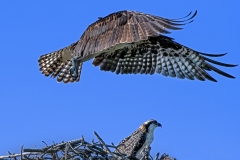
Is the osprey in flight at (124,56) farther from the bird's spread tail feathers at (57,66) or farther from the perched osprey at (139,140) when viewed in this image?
the perched osprey at (139,140)

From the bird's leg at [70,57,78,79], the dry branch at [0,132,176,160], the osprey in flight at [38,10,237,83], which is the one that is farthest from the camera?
the bird's leg at [70,57,78,79]

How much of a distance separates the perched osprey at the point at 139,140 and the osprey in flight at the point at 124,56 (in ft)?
4.35

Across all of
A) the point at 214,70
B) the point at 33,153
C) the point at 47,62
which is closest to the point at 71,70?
the point at 47,62

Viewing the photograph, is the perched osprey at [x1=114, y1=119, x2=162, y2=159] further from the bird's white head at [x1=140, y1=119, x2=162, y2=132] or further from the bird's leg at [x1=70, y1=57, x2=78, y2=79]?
the bird's leg at [x1=70, y1=57, x2=78, y2=79]

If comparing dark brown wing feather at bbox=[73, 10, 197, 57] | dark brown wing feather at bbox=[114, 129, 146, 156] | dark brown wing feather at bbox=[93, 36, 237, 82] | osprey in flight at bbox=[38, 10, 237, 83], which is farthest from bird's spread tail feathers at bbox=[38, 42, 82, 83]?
dark brown wing feather at bbox=[114, 129, 146, 156]

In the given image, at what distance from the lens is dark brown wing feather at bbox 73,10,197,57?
9.70 meters

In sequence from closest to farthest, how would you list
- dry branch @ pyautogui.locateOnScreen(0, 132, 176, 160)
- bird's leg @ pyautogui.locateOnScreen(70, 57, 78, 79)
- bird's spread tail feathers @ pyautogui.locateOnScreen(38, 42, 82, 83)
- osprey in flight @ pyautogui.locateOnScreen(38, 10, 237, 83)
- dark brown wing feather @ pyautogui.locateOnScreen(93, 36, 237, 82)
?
dry branch @ pyautogui.locateOnScreen(0, 132, 176, 160) → osprey in flight @ pyautogui.locateOnScreen(38, 10, 237, 83) → bird's leg @ pyautogui.locateOnScreen(70, 57, 78, 79) → dark brown wing feather @ pyautogui.locateOnScreen(93, 36, 237, 82) → bird's spread tail feathers @ pyautogui.locateOnScreen(38, 42, 82, 83)

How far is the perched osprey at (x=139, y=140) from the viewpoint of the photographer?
1037cm

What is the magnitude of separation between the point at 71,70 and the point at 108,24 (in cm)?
241

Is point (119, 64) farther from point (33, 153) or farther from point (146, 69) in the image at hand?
point (33, 153)

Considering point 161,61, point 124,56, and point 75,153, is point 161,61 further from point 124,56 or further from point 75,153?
point 75,153

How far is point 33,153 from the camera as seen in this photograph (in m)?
8.27

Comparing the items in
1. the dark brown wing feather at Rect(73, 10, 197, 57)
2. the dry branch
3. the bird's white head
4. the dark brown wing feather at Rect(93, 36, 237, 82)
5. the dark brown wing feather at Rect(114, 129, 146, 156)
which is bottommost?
the dry branch

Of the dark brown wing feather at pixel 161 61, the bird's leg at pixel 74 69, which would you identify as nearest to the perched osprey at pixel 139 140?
the dark brown wing feather at pixel 161 61
